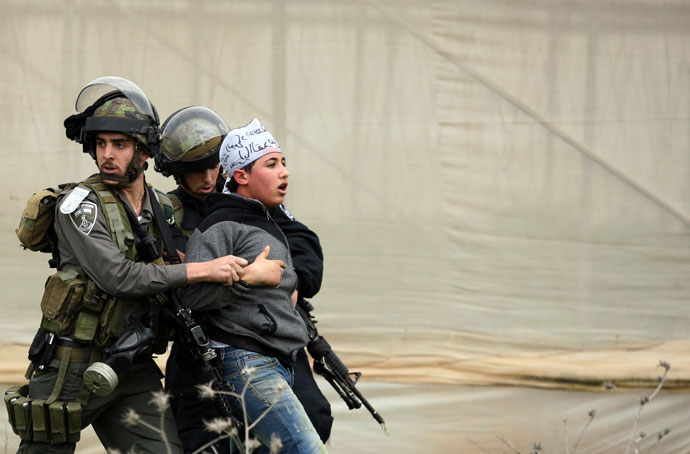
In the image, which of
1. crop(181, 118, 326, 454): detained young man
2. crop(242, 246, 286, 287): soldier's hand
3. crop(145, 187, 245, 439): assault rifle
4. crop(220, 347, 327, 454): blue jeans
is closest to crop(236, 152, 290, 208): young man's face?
crop(181, 118, 326, 454): detained young man

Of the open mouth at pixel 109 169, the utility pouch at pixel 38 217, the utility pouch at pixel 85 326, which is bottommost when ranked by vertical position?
the utility pouch at pixel 85 326

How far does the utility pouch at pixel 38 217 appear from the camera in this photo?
2.90 metres

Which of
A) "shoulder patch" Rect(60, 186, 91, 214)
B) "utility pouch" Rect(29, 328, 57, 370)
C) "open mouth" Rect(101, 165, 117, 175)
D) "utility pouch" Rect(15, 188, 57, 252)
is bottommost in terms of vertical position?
"utility pouch" Rect(29, 328, 57, 370)

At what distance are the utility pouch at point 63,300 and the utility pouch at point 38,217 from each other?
0.41 feet

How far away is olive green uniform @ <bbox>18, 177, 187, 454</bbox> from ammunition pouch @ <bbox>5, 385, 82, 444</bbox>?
34mm

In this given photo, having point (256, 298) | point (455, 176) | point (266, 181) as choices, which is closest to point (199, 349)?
point (256, 298)

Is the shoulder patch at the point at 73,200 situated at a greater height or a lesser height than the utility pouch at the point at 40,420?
greater

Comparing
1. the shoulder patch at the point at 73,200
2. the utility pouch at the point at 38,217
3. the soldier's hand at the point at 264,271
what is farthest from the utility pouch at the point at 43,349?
the soldier's hand at the point at 264,271

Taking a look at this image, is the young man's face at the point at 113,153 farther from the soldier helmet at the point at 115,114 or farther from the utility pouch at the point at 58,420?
the utility pouch at the point at 58,420

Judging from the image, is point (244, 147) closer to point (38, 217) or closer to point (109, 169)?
point (109, 169)

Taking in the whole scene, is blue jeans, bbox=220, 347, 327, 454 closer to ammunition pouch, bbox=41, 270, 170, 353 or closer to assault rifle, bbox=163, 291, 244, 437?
assault rifle, bbox=163, 291, 244, 437

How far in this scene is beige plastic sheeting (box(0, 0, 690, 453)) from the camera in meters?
4.63

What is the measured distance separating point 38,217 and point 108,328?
36cm

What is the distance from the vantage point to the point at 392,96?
15.3 feet
